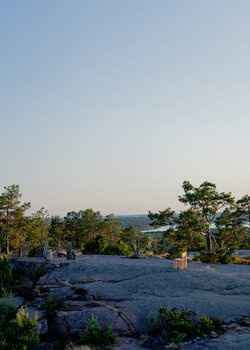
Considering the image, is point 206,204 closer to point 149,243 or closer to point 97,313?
point 149,243

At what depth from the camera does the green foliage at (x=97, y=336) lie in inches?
426

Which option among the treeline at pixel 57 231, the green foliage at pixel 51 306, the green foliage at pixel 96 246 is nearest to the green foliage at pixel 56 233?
the treeline at pixel 57 231

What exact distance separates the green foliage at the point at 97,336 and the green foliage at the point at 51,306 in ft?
8.98

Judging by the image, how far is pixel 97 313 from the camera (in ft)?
42.0

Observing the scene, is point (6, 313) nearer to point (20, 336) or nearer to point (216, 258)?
point (20, 336)

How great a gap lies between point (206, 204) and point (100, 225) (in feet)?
91.7

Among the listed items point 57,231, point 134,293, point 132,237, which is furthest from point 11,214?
point 134,293

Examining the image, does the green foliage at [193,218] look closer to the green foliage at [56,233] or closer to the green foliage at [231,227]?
the green foliage at [231,227]

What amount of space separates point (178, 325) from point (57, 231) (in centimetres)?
4360

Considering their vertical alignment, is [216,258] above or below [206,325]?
above

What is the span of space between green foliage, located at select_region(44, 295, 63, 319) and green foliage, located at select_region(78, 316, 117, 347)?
2.74 metres

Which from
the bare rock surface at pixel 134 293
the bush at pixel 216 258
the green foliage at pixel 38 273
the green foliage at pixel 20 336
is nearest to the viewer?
the green foliage at pixel 20 336

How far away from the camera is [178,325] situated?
11320mm

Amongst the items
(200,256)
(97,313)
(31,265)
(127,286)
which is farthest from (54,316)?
(200,256)
